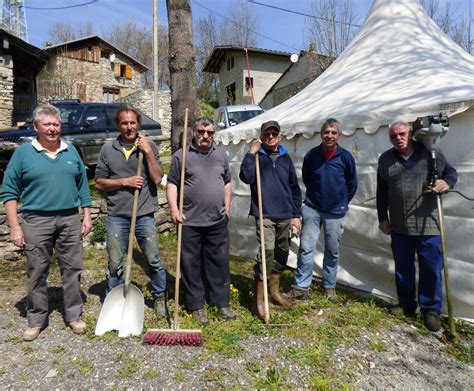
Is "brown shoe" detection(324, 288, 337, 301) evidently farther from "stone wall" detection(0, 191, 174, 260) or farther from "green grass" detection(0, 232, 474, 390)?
"stone wall" detection(0, 191, 174, 260)

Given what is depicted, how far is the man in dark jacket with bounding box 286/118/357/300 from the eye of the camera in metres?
3.75

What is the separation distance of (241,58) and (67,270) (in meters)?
23.7

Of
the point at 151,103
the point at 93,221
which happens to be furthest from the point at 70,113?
the point at 151,103

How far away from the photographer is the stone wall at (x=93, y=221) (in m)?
5.07

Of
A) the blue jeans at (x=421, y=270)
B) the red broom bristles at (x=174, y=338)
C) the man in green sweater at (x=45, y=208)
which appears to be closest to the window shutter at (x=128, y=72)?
the man in green sweater at (x=45, y=208)

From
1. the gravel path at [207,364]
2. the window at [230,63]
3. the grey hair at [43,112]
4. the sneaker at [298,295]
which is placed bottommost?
the gravel path at [207,364]

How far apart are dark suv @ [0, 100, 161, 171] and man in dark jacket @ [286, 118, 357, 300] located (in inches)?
180

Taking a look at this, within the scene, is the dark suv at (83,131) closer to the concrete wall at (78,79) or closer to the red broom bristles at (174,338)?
the red broom bristles at (174,338)

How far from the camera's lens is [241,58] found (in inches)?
991

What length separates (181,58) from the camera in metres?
5.27

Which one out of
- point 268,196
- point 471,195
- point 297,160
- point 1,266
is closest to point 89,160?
point 1,266

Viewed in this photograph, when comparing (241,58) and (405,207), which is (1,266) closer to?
(405,207)

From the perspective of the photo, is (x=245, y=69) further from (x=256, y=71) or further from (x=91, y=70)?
(x=91, y=70)

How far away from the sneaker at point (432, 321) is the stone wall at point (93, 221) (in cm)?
399
